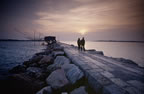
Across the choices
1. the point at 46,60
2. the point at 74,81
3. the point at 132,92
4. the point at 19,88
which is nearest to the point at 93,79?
the point at 74,81

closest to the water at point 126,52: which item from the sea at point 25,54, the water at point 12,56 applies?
the sea at point 25,54

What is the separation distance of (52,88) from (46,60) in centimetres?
424

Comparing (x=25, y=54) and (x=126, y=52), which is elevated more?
(x=25, y=54)

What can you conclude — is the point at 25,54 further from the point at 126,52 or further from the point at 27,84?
the point at 126,52

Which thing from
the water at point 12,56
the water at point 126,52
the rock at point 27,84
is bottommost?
the water at point 126,52

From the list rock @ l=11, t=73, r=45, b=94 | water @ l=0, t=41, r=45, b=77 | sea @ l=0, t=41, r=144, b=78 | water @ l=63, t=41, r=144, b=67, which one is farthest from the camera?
water @ l=63, t=41, r=144, b=67

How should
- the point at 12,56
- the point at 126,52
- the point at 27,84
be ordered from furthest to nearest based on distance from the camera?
the point at 126,52 → the point at 12,56 → the point at 27,84

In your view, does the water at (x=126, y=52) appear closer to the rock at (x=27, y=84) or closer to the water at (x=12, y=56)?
the rock at (x=27, y=84)

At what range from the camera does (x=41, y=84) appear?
→ 3.38 meters

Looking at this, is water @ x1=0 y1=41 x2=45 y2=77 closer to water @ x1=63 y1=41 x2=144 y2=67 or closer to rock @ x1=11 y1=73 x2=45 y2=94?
rock @ x1=11 y1=73 x2=45 y2=94

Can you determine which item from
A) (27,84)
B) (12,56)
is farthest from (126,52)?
(12,56)

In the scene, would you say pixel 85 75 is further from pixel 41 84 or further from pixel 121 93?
pixel 41 84

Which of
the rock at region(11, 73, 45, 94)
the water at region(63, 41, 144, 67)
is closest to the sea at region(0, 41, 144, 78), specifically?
the water at region(63, 41, 144, 67)

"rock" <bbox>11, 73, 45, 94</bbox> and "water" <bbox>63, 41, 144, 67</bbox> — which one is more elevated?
"rock" <bbox>11, 73, 45, 94</bbox>
